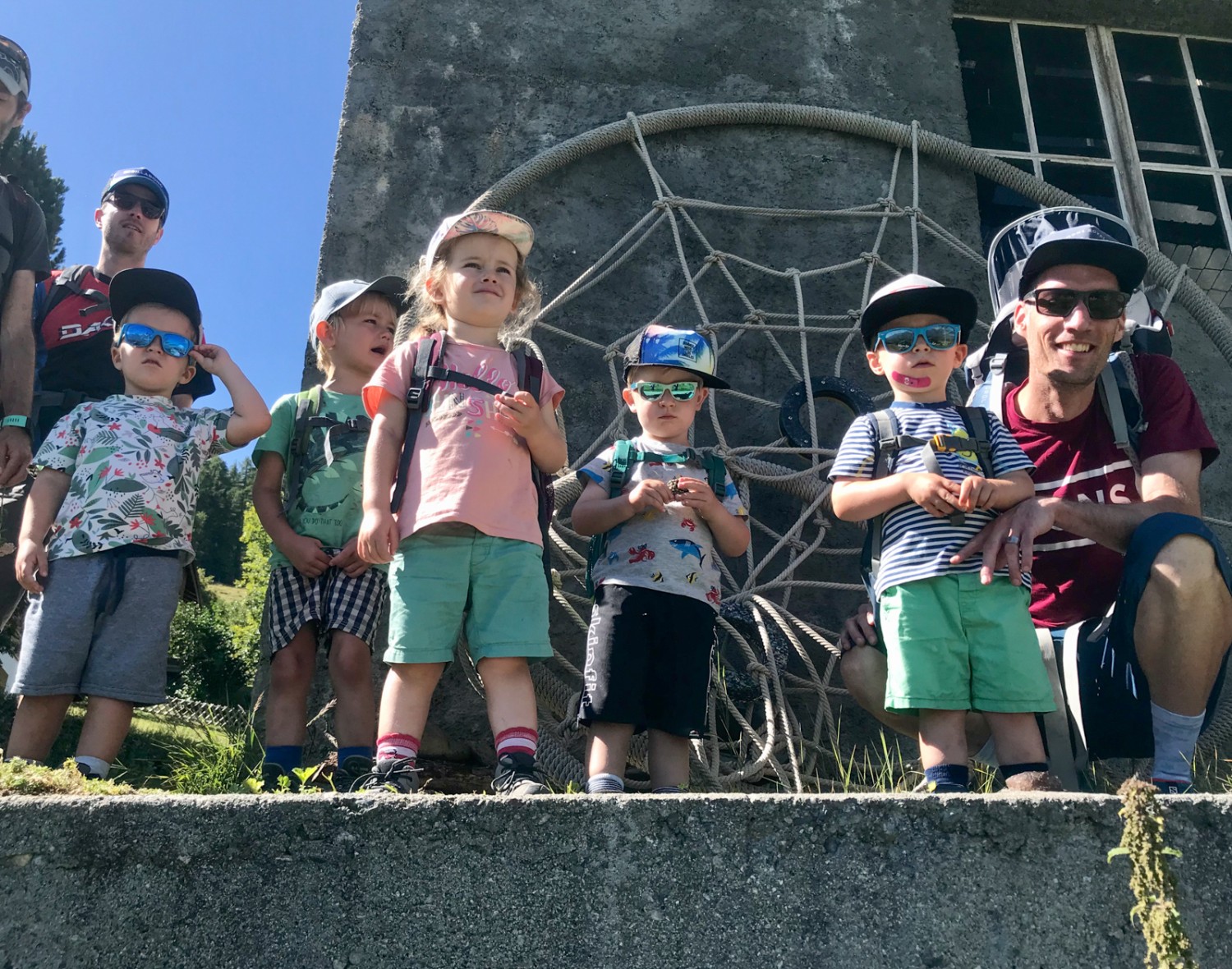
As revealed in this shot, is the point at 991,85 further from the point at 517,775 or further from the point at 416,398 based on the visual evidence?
the point at 517,775

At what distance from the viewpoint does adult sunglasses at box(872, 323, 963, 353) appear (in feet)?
8.34

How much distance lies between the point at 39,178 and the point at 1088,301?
22.3 meters

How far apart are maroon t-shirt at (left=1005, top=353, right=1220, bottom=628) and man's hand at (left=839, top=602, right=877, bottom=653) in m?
0.43

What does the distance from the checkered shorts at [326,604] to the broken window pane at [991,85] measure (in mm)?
3630

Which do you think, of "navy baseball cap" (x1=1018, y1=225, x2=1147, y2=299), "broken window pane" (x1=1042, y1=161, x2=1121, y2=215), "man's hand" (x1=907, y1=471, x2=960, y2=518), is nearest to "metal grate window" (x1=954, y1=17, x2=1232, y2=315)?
"broken window pane" (x1=1042, y1=161, x2=1121, y2=215)

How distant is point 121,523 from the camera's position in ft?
8.72

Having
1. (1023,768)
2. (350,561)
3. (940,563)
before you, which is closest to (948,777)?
(1023,768)

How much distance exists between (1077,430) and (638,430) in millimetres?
1533

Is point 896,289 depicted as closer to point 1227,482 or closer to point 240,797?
point 240,797

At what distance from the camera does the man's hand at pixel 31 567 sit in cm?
258

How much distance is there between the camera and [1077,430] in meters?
2.75

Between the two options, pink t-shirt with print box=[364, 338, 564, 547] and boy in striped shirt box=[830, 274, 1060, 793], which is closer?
boy in striped shirt box=[830, 274, 1060, 793]

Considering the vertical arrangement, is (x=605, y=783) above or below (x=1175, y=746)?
below

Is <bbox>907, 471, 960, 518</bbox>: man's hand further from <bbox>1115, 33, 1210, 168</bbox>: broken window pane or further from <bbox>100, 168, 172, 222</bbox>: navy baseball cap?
<bbox>1115, 33, 1210, 168</bbox>: broken window pane
